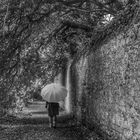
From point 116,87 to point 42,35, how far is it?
26.8 feet

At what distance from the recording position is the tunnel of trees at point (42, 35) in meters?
9.77

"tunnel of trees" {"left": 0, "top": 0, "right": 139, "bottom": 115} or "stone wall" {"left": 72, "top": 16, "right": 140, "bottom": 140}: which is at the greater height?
"tunnel of trees" {"left": 0, "top": 0, "right": 139, "bottom": 115}

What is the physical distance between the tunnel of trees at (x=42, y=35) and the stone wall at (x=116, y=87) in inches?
23.0

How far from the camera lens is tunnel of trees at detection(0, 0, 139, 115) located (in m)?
9.77

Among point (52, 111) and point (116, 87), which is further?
point (52, 111)

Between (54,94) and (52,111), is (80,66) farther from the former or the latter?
(52,111)

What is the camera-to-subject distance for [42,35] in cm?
1500

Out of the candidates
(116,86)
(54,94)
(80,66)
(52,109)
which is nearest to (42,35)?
(80,66)

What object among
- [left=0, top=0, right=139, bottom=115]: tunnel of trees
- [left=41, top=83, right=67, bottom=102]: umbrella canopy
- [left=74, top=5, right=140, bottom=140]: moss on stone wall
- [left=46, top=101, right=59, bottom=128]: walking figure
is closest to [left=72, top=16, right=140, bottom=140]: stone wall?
[left=74, top=5, right=140, bottom=140]: moss on stone wall

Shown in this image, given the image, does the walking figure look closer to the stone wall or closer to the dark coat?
the dark coat

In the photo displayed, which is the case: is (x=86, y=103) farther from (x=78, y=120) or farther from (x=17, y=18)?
(x=17, y=18)

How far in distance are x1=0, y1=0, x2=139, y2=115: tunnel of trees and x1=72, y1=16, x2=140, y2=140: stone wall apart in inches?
23.0

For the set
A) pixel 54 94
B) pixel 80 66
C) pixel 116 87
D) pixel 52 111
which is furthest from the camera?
pixel 80 66

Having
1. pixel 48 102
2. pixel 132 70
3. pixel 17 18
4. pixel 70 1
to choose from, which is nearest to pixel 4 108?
pixel 48 102
